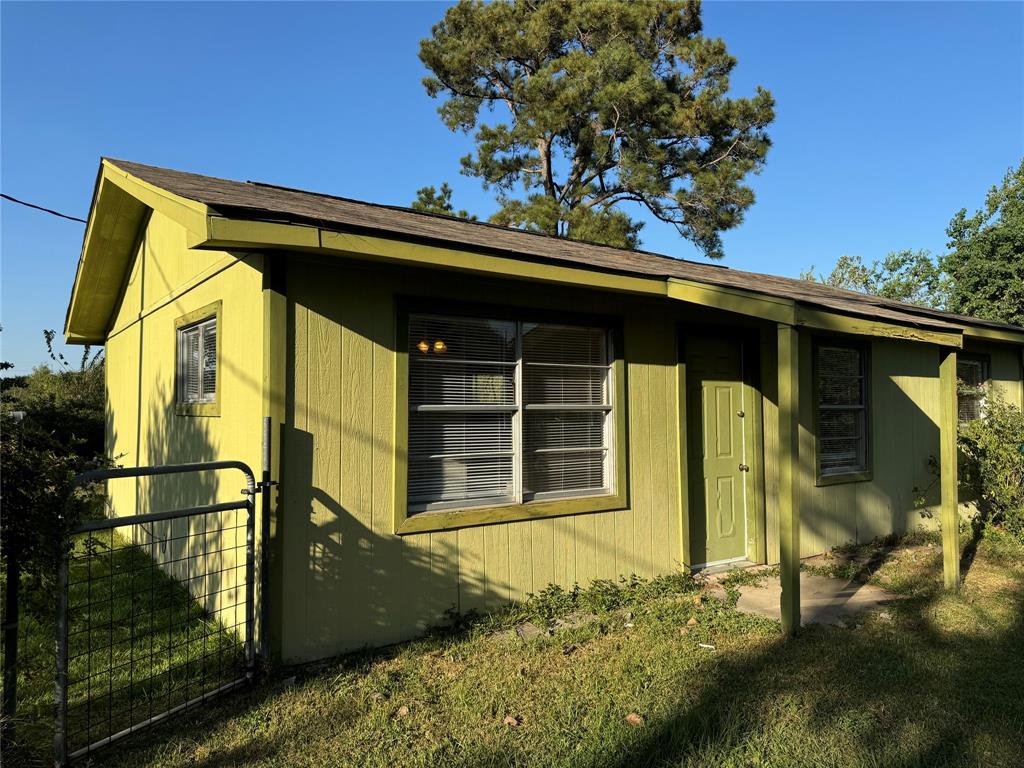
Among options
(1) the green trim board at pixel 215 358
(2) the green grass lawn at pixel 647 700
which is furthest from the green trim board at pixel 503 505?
(1) the green trim board at pixel 215 358

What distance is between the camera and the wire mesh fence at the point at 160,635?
3.43 metres

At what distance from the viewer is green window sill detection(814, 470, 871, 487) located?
274 inches

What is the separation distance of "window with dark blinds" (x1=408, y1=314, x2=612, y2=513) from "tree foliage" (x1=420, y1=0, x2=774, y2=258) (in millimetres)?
12544

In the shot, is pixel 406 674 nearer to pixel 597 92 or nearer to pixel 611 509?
pixel 611 509

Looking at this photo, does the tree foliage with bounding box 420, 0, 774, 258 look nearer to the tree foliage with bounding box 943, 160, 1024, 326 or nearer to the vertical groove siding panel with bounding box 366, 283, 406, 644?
the tree foliage with bounding box 943, 160, 1024, 326

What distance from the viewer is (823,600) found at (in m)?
5.41

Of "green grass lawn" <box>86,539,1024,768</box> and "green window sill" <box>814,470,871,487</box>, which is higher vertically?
"green window sill" <box>814,470,871,487</box>

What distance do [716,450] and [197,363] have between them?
4879 millimetres

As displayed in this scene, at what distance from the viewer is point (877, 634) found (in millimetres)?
4539

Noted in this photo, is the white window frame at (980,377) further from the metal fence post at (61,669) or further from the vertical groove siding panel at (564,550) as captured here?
the metal fence post at (61,669)

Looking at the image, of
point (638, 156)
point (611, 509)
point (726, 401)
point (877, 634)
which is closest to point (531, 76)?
point (638, 156)

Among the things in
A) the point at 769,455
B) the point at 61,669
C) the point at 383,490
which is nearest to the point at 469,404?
the point at 383,490

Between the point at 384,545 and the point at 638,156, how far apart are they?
53.1 ft

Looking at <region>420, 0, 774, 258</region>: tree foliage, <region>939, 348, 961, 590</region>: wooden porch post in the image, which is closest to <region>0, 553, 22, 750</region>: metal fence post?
<region>939, 348, 961, 590</region>: wooden porch post
